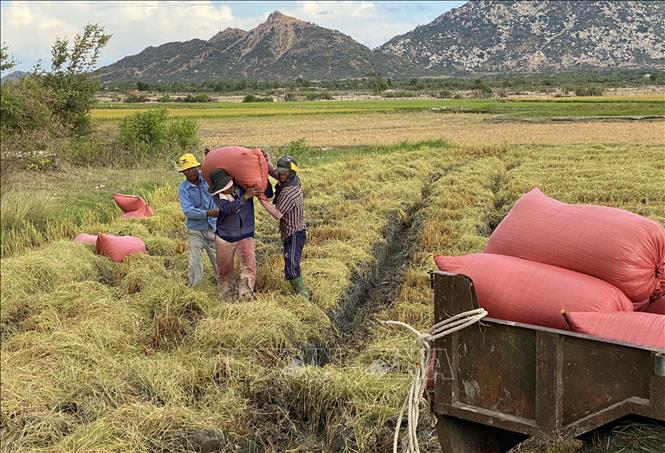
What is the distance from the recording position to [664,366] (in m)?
2.23

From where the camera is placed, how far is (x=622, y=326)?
258 centimetres

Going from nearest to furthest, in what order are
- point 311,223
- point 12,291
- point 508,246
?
point 508,246
point 12,291
point 311,223

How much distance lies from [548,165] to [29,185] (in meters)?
12.3

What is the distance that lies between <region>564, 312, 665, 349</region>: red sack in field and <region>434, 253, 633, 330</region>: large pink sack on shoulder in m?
0.16

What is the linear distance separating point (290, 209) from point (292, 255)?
0.46 metres

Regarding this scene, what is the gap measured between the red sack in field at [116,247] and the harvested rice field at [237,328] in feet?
0.62

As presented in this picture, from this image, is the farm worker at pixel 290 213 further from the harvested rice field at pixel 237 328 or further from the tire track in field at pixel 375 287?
the tire track in field at pixel 375 287

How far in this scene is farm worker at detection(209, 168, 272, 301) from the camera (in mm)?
5824

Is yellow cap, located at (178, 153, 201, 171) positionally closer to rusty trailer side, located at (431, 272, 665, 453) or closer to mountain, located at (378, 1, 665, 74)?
rusty trailer side, located at (431, 272, 665, 453)

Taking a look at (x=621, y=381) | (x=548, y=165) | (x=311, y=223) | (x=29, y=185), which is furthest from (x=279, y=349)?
(x=548, y=165)

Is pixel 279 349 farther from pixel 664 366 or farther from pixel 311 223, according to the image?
pixel 311 223

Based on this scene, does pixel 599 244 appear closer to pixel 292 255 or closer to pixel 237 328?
pixel 237 328

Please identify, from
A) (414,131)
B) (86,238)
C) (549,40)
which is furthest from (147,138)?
(549,40)

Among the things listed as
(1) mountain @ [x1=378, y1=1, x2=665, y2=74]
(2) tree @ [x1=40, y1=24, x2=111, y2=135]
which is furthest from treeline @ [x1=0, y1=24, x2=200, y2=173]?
(1) mountain @ [x1=378, y1=1, x2=665, y2=74]
